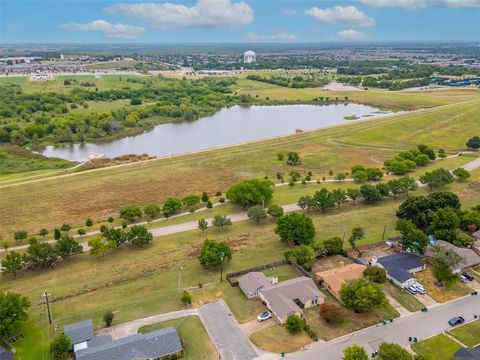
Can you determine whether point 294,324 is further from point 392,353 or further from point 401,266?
point 401,266

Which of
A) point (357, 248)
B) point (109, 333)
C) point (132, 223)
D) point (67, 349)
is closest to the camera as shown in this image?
point (67, 349)

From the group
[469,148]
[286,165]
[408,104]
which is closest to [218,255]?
[286,165]

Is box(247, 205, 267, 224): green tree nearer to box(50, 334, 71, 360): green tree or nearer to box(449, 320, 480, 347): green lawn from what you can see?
box(449, 320, 480, 347): green lawn

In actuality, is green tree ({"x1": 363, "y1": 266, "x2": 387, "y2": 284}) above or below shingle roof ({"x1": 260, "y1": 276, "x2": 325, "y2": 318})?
above

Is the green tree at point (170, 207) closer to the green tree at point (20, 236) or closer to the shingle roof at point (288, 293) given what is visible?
the green tree at point (20, 236)

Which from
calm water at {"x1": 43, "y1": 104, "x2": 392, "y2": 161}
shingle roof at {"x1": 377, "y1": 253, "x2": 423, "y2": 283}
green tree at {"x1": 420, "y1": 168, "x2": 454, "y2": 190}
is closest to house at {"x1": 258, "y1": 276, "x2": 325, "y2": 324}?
shingle roof at {"x1": 377, "y1": 253, "x2": 423, "y2": 283}

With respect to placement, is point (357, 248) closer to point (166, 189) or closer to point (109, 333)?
point (109, 333)
